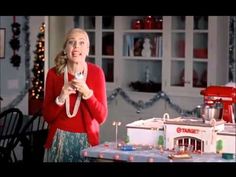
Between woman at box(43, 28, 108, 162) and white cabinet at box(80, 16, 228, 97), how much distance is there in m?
2.57

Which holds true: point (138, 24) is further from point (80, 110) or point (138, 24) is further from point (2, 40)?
point (80, 110)

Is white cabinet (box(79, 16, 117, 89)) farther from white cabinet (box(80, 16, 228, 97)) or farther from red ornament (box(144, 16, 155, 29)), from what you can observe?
red ornament (box(144, 16, 155, 29))

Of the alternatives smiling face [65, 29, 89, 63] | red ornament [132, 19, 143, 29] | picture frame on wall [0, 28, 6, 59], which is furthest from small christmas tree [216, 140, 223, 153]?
picture frame on wall [0, 28, 6, 59]

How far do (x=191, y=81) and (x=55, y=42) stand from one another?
1464mm

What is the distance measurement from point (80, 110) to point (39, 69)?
11.9 feet

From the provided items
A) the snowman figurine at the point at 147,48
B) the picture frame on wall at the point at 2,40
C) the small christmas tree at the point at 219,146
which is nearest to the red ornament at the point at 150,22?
the snowman figurine at the point at 147,48

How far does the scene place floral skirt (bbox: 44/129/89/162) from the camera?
2820 millimetres

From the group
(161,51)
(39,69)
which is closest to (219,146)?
(161,51)

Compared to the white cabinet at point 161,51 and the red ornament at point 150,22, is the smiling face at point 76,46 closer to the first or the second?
the white cabinet at point 161,51

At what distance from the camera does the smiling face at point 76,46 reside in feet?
9.14

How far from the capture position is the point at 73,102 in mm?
2793
